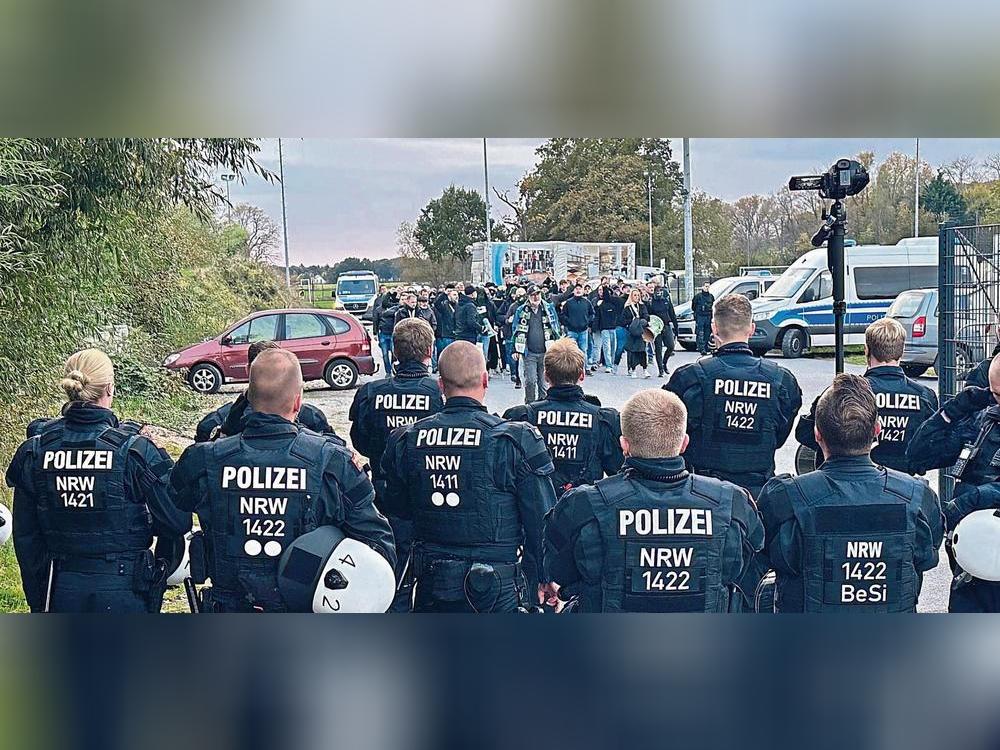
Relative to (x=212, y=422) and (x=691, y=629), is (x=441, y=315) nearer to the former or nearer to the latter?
(x=212, y=422)

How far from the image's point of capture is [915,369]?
555 centimetres

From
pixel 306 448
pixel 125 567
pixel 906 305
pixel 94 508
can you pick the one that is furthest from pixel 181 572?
pixel 906 305

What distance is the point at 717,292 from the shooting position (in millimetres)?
5629

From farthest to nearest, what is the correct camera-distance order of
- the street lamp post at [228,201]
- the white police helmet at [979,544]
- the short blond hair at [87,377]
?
the street lamp post at [228,201]
the short blond hair at [87,377]
the white police helmet at [979,544]

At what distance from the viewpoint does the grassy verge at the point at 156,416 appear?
566cm

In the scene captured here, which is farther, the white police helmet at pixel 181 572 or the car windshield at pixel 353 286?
the car windshield at pixel 353 286

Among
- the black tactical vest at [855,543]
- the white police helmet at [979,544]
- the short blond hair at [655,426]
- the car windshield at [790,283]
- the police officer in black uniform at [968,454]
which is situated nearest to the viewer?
the short blond hair at [655,426]

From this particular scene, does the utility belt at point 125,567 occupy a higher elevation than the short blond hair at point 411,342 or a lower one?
lower

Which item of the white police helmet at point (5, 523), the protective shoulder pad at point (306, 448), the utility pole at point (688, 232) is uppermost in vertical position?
the utility pole at point (688, 232)

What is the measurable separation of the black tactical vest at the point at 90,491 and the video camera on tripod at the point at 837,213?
140 inches

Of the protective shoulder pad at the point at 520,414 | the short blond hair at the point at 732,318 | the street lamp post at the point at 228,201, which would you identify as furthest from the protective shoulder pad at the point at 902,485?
the street lamp post at the point at 228,201

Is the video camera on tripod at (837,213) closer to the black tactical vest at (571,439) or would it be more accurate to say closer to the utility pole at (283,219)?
the black tactical vest at (571,439)

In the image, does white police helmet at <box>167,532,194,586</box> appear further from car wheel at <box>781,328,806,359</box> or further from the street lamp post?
car wheel at <box>781,328,806,359</box>

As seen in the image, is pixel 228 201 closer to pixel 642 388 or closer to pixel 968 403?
pixel 642 388
